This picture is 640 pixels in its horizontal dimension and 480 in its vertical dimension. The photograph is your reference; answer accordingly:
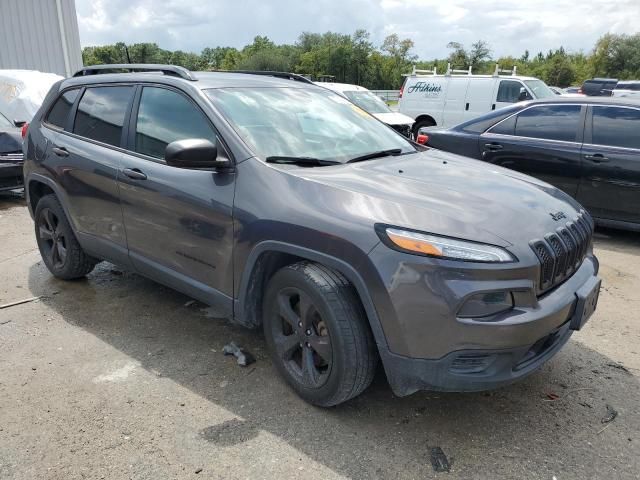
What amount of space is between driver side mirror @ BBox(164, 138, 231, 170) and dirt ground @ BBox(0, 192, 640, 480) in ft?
4.05

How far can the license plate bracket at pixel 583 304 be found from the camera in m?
2.57

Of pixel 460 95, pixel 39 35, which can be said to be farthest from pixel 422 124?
pixel 39 35

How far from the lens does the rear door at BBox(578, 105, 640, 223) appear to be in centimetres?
544

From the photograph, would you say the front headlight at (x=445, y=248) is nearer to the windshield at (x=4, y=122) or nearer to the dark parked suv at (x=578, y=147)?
the dark parked suv at (x=578, y=147)

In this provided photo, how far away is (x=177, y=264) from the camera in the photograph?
10.9 ft

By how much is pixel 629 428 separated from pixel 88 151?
150 inches

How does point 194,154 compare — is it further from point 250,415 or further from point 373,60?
point 373,60

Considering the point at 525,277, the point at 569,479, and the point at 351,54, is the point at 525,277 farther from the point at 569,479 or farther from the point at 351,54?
the point at 351,54

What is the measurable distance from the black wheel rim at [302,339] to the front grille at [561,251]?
1036mm

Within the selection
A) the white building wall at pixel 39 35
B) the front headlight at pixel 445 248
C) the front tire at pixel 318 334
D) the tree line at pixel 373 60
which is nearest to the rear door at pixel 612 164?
the front headlight at pixel 445 248

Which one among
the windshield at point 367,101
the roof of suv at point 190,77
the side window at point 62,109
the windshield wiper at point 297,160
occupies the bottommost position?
the windshield at point 367,101

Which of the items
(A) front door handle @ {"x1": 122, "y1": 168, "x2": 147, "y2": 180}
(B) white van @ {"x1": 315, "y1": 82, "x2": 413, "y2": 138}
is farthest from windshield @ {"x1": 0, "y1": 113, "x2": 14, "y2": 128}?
(B) white van @ {"x1": 315, "y1": 82, "x2": 413, "y2": 138}

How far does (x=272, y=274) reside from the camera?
Result: 2.93m

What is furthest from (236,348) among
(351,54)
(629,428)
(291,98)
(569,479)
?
(351,54)
